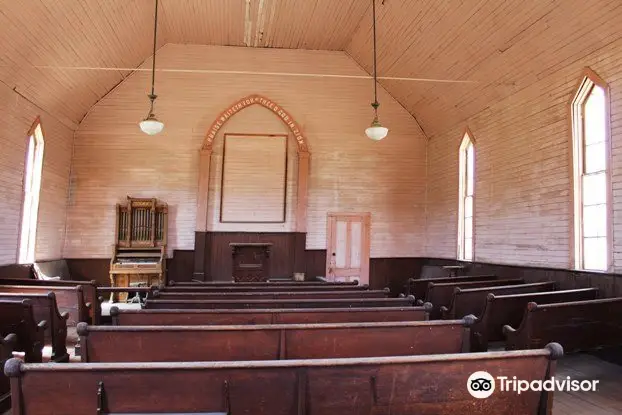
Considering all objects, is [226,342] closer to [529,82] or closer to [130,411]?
[130,411]

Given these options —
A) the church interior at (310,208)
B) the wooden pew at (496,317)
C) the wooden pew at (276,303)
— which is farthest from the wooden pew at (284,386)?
the wooden pew at (496,317)

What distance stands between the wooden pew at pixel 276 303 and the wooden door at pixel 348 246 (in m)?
6.03

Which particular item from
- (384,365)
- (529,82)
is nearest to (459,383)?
(384,365)

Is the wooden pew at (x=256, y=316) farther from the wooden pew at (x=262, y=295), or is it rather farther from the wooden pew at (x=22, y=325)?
the wooden pew at (x=262, y=295)

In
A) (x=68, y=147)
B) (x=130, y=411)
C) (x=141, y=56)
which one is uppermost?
(x=141, y=56)

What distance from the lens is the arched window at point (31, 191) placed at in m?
7.99

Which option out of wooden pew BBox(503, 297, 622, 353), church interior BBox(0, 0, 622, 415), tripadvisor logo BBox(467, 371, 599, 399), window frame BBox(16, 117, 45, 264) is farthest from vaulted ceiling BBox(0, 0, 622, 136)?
tripadvisor logo BBox(467, 371, 599, 399)

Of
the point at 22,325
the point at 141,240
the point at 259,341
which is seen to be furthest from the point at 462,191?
the point at 22,325

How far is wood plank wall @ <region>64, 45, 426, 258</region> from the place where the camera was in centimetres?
991

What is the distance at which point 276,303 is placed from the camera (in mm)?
4309

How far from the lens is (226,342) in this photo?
8.87ft

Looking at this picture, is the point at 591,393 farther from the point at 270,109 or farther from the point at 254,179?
the point at 270,109

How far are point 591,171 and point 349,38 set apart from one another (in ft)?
19.7

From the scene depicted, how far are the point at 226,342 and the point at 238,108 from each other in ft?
27.4
